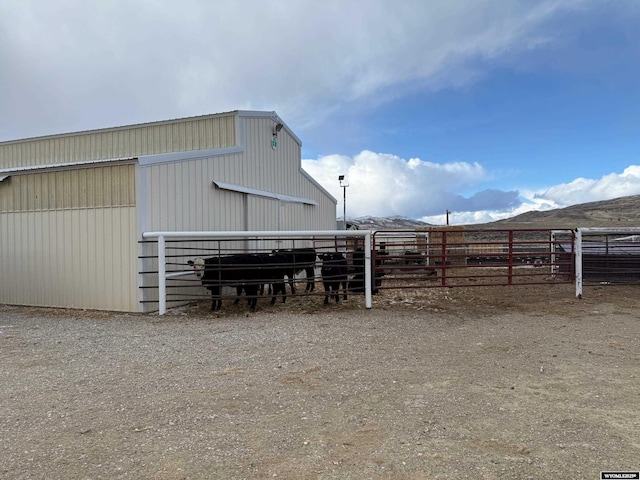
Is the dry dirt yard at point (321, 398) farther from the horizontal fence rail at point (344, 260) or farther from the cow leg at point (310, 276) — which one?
the cow leg at point (310, 276)

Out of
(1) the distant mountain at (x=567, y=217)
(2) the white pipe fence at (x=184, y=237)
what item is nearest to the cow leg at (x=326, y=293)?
(2) the white pipe fence at (x=184, y=237)

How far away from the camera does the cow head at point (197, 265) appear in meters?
8.48

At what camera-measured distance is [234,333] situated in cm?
658

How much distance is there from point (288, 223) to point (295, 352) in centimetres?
896

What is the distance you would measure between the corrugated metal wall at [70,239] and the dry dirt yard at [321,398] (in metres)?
1.41

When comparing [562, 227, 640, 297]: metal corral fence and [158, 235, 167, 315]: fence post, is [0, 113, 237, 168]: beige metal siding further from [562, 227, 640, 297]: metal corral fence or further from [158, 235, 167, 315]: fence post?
[562, 227, 640, 297]: metal corral fence

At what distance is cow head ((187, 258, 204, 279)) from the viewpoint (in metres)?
8.48

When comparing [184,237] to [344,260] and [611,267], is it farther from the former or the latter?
[611,267]

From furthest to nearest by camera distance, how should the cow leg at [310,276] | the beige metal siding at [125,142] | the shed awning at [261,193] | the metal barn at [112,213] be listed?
1. the beige metal siding at [125,142]
2. the shed awning at [261,193]
3. the cow leg at [310,276]
4. the metal barn at [112,213]

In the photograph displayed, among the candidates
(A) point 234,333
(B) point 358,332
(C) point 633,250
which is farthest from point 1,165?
(C) point 633,250

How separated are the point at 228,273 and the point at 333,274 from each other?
2.11 meters

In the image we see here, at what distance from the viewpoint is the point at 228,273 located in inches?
348

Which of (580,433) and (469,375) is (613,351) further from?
(580,433)

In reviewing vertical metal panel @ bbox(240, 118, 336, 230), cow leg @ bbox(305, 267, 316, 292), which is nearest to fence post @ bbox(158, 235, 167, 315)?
cow leg @ bbox(305, 267, 316, 292)
